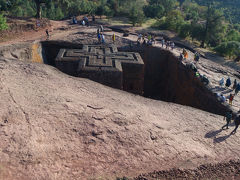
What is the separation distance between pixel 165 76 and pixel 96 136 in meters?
11.9

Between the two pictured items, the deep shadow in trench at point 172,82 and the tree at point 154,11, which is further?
the tree at point 154,11

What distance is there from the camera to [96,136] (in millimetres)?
6000

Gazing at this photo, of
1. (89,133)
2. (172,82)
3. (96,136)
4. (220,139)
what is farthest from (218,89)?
(89,133)

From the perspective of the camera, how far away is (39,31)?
69.5 feet

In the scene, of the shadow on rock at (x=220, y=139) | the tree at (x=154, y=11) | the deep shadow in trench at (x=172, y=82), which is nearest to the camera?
the shadow on rock at (x=220, y=139)

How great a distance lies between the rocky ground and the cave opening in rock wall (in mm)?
4110

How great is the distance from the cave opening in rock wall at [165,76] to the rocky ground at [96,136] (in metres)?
4.11

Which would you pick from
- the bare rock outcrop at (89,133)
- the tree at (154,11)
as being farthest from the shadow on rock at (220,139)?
the tree at (154,11)

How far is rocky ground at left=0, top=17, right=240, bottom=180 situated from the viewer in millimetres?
5094

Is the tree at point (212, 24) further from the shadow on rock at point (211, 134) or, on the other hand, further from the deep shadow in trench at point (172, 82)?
the shadow on rock at point (211, 134)

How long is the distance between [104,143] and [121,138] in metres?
0.56

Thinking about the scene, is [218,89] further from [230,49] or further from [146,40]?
[230,49]

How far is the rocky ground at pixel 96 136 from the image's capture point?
16.7 feet

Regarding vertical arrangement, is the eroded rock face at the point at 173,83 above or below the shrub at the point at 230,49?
below
